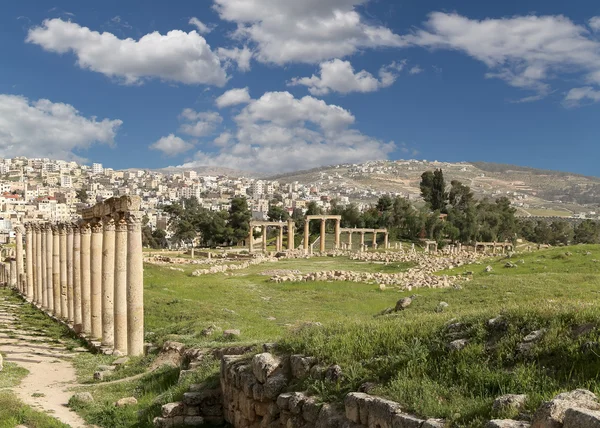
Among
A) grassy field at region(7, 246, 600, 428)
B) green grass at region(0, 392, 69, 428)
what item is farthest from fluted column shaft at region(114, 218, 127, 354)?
green grass at region(0, 392, 69, 428)

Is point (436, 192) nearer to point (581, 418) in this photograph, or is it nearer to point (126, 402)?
point (126, 402)

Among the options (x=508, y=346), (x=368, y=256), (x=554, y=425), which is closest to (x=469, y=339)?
(x=508, y=346)

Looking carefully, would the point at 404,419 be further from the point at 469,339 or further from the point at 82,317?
the point at 82,317

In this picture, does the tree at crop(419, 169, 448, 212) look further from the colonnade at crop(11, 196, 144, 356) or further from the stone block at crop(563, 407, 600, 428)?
the stone block at crop(563, 407, 600, 428)

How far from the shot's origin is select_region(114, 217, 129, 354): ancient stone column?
18.7m

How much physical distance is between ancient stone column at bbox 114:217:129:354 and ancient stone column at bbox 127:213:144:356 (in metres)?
0.65

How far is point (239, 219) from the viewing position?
305 feet

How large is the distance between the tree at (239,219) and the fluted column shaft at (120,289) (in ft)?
238

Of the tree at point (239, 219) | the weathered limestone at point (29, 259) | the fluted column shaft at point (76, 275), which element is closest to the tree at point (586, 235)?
the tree at point (239, 219)

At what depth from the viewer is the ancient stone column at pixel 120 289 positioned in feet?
Answer: 61.4

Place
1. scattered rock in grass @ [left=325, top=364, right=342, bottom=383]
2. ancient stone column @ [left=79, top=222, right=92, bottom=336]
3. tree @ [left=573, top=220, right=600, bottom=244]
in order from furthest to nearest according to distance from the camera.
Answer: tree @ [left=573, top=220, right=600, bottom=244], ancient stone column @ [left=79, top=222, right=92, bottom=336], scattered rock in grass @ [left=325, top=364, right=342, bottom=383]

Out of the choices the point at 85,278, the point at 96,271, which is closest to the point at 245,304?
the point at 85,278

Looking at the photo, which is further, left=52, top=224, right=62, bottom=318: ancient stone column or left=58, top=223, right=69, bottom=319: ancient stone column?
left=52, top=224, right=62, bottom=318: ancient stone column

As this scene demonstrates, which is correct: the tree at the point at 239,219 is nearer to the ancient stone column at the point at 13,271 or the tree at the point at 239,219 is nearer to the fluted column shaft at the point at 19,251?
the ancient stone column at the point at 13,271
